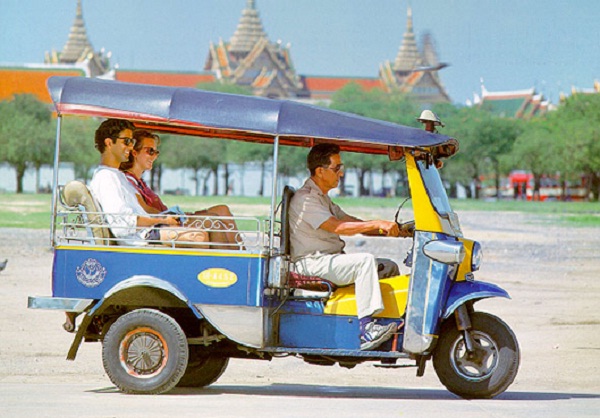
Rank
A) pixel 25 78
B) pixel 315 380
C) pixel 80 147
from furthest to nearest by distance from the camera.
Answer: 1. pixel 25 78
2. pixel 80 147
3. pixel 315 380

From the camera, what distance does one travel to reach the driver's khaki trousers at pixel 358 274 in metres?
8.67

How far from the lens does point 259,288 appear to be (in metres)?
8.75

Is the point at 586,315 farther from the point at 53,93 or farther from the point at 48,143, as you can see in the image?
the point at 48,143

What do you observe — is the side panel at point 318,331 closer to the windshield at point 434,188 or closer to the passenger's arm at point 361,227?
the passenger's arm at point 361,227

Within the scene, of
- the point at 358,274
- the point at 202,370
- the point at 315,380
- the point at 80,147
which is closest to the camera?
the point at 358,274

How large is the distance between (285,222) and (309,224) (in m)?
Result: 0.15

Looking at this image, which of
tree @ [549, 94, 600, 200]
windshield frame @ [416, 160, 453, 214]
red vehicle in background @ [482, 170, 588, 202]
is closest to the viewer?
windshield frame @ [416, 160, 453, 214]

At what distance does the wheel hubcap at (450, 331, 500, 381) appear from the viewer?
8.80 metres

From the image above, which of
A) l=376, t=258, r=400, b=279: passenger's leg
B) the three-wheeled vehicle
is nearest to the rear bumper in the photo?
the three-wheeled vehicle

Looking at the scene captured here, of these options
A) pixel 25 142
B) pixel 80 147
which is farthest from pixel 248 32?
pixel 80 147

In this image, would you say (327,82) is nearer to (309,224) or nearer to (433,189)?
(433,189)

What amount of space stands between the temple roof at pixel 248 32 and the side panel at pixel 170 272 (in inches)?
5412

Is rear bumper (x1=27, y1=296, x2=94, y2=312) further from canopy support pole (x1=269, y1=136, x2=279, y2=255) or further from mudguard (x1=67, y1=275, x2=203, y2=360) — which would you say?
canopy support pole (x1=269, y1=136, x2=279, y2=255)

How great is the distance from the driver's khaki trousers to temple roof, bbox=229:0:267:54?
5417 inches
